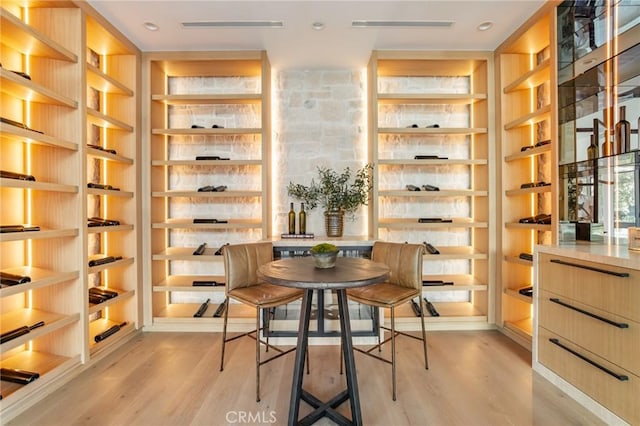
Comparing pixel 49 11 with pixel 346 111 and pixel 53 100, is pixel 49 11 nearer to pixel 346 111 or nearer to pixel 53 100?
pixel 53 100

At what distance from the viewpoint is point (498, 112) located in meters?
3.22

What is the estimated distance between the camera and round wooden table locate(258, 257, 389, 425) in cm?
164

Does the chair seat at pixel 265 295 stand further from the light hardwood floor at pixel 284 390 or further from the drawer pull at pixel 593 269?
the drawer pull at pixel 593 269

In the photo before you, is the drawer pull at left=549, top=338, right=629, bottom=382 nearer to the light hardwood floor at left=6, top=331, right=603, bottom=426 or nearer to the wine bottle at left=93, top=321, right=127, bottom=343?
the light hardwood floor at left=6, top=331, right=603, bottom=426

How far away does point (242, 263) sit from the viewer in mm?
2498

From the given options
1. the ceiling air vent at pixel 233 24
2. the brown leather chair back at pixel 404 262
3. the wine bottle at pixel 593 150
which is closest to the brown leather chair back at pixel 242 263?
the brown leather chair back at pixel 404 262

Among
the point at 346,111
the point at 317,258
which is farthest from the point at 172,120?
the point at 317,258

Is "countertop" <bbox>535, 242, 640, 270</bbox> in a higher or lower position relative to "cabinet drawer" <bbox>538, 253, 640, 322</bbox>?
higher

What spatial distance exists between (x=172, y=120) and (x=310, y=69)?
1723 millimetres

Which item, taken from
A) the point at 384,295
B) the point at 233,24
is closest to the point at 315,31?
the point at 233,24

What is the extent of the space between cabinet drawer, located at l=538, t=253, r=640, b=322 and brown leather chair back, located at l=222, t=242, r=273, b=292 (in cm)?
219

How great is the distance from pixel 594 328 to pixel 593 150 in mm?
1289

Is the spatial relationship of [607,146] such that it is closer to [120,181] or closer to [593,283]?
[593,283]

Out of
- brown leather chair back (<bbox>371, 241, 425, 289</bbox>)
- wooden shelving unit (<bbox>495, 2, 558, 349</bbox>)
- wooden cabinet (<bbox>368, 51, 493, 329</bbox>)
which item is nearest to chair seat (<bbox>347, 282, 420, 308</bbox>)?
brown leather chair back (<bbox>371, 241, 425, 289</bbox>)
